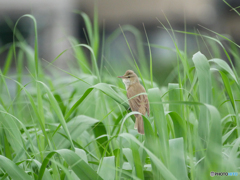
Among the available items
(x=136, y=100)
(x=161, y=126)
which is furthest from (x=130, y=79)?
(x=161, y=126)

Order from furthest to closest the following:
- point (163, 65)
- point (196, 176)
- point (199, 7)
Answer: point (199, 7), point (163, 65), point (196, 176)

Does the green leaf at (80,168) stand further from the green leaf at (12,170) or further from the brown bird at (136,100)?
the brown bird at (136,100)

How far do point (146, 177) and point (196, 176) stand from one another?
0.19 m

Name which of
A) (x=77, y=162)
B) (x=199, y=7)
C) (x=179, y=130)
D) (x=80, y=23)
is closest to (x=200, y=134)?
(x=179, y=130)

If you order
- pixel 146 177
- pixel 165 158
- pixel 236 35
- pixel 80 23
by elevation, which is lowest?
pixel 146 177

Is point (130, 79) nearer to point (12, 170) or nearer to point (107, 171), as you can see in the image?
point (107, 171)

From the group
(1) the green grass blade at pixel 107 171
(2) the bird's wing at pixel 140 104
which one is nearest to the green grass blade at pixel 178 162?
(1) the green grass blade at pixel 107 171

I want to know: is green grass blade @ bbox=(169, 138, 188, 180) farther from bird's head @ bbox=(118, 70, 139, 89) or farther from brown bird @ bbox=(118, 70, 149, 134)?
bird's head @ bbox=(118, 70, 139, 89)

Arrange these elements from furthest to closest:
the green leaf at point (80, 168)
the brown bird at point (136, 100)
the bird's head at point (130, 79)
→ the bird's head at point (130, 79), the brown bird at point (136, 100), the green leaf at point (80, 168)

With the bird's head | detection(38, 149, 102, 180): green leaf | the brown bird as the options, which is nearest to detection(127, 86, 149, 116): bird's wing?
the brown bird

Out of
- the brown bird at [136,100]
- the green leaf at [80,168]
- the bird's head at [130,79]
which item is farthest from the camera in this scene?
the bird's head at [130,79]

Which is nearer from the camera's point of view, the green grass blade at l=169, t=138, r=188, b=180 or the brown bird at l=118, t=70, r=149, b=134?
the green grass blade at l=169, t=138, r=188, b=180

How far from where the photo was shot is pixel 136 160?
0.86 metres

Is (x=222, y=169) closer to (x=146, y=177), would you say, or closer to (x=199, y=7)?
(x=146, y=177)
